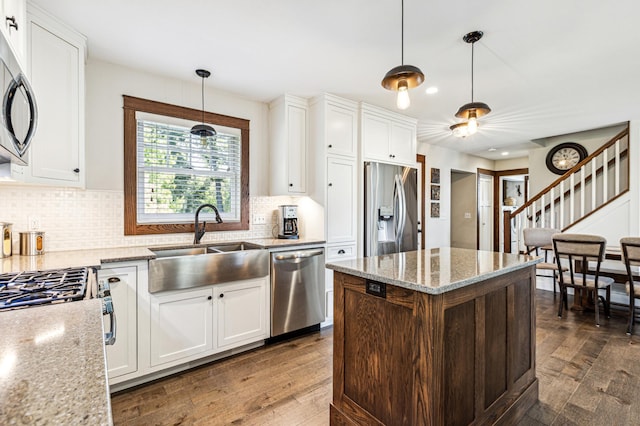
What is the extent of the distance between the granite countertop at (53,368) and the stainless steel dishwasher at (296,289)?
2013 millimetres

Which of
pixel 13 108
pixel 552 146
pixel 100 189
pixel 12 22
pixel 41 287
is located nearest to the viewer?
pixel 13 108

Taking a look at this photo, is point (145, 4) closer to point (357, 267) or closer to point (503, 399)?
point (357, 267)

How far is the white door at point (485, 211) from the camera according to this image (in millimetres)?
6812

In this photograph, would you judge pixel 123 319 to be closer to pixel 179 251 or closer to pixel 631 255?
pixel 179 251

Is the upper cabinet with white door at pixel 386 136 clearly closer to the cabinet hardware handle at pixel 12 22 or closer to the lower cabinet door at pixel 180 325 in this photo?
the lower cabinet door at pixel 180 325

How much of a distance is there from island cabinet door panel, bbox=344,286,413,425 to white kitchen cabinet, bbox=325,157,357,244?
1703 millimetres

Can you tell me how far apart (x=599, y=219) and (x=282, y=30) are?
4945 millimetres

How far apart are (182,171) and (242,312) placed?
148 cm

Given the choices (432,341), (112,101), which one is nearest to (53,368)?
(432,341)

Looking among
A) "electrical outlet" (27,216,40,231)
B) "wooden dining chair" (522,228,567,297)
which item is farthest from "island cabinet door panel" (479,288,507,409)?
"wooden dining chair" (522,228,567,297)

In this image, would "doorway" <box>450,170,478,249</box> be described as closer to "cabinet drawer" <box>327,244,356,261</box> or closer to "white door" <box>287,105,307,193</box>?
"cabinet drawer" <box>327,244,356,261</box>

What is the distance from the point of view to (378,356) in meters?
1.58

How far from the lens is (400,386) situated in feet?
4.87

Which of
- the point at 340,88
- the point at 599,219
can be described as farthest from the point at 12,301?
the point at 599,219
